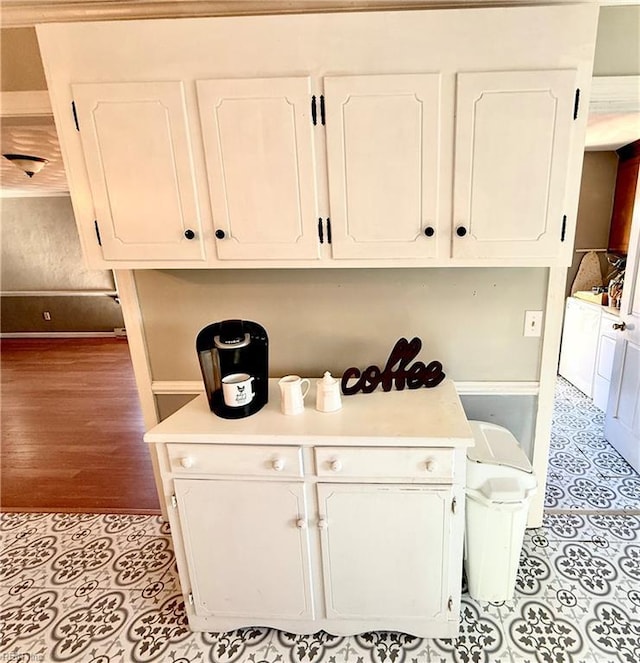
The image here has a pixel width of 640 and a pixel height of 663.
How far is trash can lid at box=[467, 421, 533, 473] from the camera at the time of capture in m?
1.54

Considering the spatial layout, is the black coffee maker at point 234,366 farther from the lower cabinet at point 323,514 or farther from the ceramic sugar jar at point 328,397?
the ceramic sugar jar at point 328,397

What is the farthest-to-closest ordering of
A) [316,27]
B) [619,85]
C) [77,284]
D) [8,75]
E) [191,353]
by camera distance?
1. [77,284]
2. [191,353]
3. [8,75]
4. [619,85]
5. [316,27]

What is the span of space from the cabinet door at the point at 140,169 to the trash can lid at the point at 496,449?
53.7 inches

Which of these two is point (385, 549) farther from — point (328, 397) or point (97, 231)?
point (97, 231)

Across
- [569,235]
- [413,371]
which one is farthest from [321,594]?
[569,235]

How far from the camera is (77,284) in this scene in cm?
667

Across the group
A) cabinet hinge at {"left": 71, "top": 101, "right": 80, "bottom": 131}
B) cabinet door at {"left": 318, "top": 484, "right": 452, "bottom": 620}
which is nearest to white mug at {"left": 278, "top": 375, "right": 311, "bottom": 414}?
cabinet door at {"left": 318, "top": 484, "right": 452, "bottom": 620}

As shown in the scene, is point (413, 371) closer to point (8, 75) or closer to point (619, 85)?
point (619, 85)

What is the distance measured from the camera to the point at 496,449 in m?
1.63

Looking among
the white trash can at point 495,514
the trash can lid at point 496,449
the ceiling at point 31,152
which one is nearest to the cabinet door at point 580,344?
the trash can lid at point 496,449

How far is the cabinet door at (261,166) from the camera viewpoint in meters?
1.32

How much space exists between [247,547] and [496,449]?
42.4 inches

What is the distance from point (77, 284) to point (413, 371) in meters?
6.88

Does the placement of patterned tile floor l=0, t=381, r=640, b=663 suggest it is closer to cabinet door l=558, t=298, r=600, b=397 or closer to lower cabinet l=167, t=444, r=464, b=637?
lower cabinet l=167, t=444, r=464, b=637
